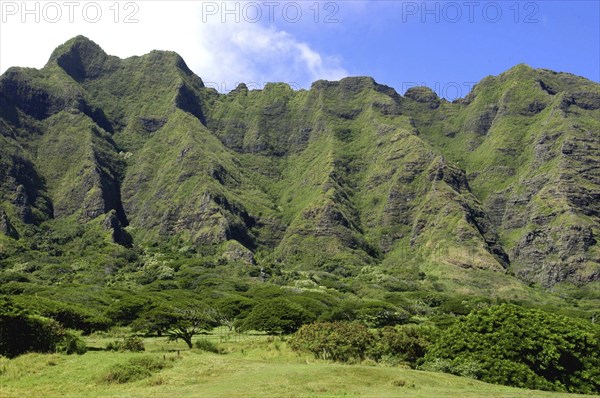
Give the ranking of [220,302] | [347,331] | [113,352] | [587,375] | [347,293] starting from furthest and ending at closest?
1. [347,293]
2. [220,302]
3. [347,331]
4. [113,352]
5. [587,375]

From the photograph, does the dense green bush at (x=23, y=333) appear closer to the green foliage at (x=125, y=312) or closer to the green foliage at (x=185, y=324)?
the green foliage at (x=185, y=324)

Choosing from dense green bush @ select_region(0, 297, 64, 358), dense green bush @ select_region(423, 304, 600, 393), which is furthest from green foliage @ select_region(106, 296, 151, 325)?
dense green bush @ select_region(423, 304, 600, 393)

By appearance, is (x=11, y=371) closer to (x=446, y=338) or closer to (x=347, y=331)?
(x=347, y=331)

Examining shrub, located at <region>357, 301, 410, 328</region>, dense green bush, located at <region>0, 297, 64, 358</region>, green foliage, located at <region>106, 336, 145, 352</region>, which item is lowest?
shrub, located at <region>357, 301, 410, 328</region>

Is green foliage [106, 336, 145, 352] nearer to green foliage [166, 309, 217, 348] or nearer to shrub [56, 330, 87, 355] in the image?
shrub [56, 330, 87, 355]

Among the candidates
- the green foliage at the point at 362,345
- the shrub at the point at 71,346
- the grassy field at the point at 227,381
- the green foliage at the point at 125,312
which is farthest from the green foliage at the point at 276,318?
the grassy field at the point at 227,381

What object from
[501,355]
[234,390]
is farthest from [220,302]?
[234,390]

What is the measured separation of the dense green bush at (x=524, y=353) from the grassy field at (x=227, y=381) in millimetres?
7489

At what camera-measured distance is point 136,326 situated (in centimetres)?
7344

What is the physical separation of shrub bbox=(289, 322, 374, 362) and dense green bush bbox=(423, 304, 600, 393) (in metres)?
6.73

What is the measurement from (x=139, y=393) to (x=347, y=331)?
2895 centimetres

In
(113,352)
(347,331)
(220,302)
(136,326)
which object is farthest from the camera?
(220,302)

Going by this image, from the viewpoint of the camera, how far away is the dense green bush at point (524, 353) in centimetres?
5038

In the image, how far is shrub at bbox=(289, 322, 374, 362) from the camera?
5897 centimetres
